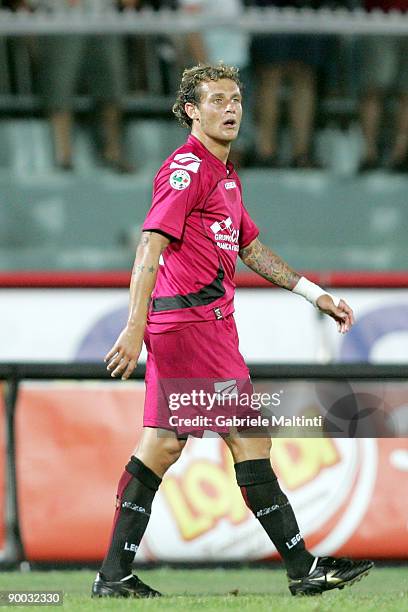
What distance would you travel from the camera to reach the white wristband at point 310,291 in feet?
17.5

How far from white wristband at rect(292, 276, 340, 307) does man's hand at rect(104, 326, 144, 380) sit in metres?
0.99

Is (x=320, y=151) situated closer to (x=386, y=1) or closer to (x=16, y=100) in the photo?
(x=386, y=1)

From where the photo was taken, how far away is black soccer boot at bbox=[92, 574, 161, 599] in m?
4.99

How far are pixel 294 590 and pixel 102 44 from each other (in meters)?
6.44

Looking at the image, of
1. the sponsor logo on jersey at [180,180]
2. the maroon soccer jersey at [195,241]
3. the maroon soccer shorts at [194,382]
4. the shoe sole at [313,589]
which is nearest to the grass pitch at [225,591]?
the shoe sole at [313,589]

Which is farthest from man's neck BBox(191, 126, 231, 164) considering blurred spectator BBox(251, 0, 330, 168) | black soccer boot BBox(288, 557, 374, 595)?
blurred spectator BBox(251, 0, 330, 168)

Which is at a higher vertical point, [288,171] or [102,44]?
[102,44]

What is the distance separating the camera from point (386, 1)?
10.7m

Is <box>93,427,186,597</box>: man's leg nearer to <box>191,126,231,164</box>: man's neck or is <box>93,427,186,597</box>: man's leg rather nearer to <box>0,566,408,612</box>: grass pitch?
<box>0,566,408,612</box>: grass pitch

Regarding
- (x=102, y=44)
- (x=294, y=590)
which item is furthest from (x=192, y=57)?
(x=294, y=590)

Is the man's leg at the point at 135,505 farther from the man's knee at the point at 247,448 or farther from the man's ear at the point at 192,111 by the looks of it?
the man's ear at the point at 192,111

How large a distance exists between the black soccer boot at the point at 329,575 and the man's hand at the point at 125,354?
1.09m

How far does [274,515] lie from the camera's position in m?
4.99

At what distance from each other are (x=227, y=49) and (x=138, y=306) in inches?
241
